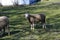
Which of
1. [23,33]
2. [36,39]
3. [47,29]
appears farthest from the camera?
[47,29]

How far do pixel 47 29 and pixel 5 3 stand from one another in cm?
2405

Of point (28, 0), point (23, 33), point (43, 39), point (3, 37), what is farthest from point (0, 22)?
point (28, 0)

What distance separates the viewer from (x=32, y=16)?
40.2 feet

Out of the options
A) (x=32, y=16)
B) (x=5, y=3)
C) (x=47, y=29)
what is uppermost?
(x=32, y=16)

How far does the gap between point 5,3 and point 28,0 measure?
151 inches

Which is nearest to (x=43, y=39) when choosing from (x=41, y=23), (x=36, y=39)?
(x=36, y=39)

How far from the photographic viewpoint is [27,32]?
38.3 ft

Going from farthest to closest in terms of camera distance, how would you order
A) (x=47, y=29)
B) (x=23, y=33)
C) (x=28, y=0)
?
(x=28, y=0), (x=47, y=29), (x=23, y=33)

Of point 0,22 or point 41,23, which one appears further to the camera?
point 41,23

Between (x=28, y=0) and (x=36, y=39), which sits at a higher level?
(x=36, y=39)

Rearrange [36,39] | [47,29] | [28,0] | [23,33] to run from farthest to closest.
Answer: [28,0] → [47,29] → [23,33] → [36,39]

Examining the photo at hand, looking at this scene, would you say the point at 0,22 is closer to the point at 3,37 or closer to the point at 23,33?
the point at 3,37

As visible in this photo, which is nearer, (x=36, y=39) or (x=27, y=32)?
(x=36, y=39)

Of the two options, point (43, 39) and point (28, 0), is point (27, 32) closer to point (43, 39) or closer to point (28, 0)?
point (43, 39)
